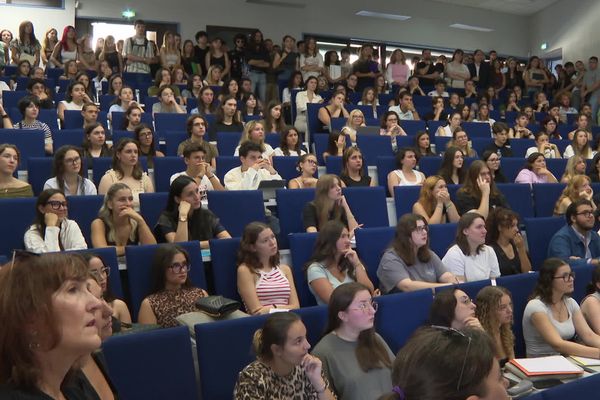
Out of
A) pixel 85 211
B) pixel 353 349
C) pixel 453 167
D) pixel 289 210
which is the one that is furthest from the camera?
pixel 453 167

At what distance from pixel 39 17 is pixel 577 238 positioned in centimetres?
756

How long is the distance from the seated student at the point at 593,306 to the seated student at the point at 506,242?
0.59 meters

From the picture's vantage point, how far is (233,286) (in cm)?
299

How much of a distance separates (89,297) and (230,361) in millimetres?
1051

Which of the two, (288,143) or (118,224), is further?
(288,143)

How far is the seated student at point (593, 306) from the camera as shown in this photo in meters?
2.96

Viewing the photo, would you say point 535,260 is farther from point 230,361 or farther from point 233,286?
point 230,361

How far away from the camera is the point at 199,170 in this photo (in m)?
4.00

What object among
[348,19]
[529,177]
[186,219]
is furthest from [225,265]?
[348,19]

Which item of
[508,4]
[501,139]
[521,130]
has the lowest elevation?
[501,139]

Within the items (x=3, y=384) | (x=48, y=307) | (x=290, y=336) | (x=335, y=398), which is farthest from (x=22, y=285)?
(x=335, y=398)

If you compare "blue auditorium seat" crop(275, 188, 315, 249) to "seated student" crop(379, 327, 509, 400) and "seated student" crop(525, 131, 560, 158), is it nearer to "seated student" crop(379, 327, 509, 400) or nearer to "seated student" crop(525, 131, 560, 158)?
"seated student" crop(379, 327, 509, 400)

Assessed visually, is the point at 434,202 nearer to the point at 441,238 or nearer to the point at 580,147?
the point at 441,238

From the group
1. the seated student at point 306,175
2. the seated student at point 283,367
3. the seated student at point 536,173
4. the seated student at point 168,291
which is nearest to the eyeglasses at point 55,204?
the seated student at point 168,291
